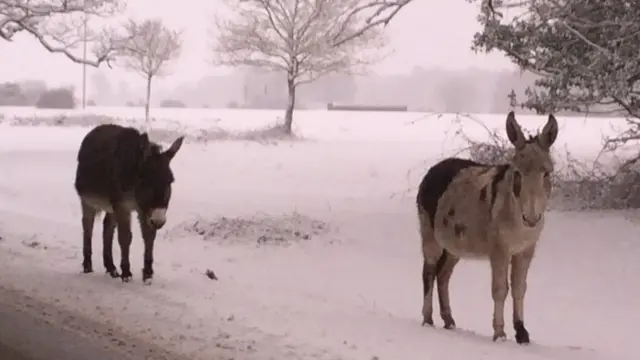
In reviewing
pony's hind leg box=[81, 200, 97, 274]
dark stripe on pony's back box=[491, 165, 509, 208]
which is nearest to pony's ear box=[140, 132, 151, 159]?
pony's hind leg box=[81, 200, 97, 274]

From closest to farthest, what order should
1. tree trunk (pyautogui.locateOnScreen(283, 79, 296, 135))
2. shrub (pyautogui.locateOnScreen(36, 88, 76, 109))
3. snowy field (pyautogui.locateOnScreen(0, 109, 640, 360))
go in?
snowy field (pyautogui.locateOnScreen(0, 109, 640, 360)) < shrub (pyautogui.locateOnScreen(36, 88, 76, 109)) < tree trunk (pyautogui.locateOnScreen(283, 79, 296, 135))

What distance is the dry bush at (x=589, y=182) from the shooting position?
13.4 meters

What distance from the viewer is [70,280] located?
7633 mm

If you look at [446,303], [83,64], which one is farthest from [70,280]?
[83,64]

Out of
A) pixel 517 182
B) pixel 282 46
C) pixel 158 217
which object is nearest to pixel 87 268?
pixel 158 217

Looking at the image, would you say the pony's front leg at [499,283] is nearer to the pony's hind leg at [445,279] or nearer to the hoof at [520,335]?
the hoof at [520,335]

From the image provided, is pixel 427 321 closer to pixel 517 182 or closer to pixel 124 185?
pixel 517 182

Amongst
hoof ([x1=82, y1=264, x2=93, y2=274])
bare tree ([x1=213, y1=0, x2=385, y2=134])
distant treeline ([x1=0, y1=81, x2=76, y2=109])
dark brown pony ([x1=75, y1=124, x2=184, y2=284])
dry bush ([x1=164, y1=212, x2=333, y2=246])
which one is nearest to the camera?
dark brown pony ([x1=75, y1=124, x2=184, y2=284])

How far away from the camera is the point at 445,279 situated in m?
6.98

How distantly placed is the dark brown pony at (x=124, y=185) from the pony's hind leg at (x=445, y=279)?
275 cm


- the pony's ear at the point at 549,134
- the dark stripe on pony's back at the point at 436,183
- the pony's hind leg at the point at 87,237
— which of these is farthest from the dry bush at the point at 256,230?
the pony's ear at the point at 549,134

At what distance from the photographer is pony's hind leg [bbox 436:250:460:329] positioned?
6852mm

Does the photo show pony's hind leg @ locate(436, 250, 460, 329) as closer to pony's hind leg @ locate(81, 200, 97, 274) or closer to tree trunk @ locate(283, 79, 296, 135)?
pony's hind leg @ locate(81, 200, 97, 274)

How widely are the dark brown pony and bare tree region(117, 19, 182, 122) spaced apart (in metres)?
11.4
